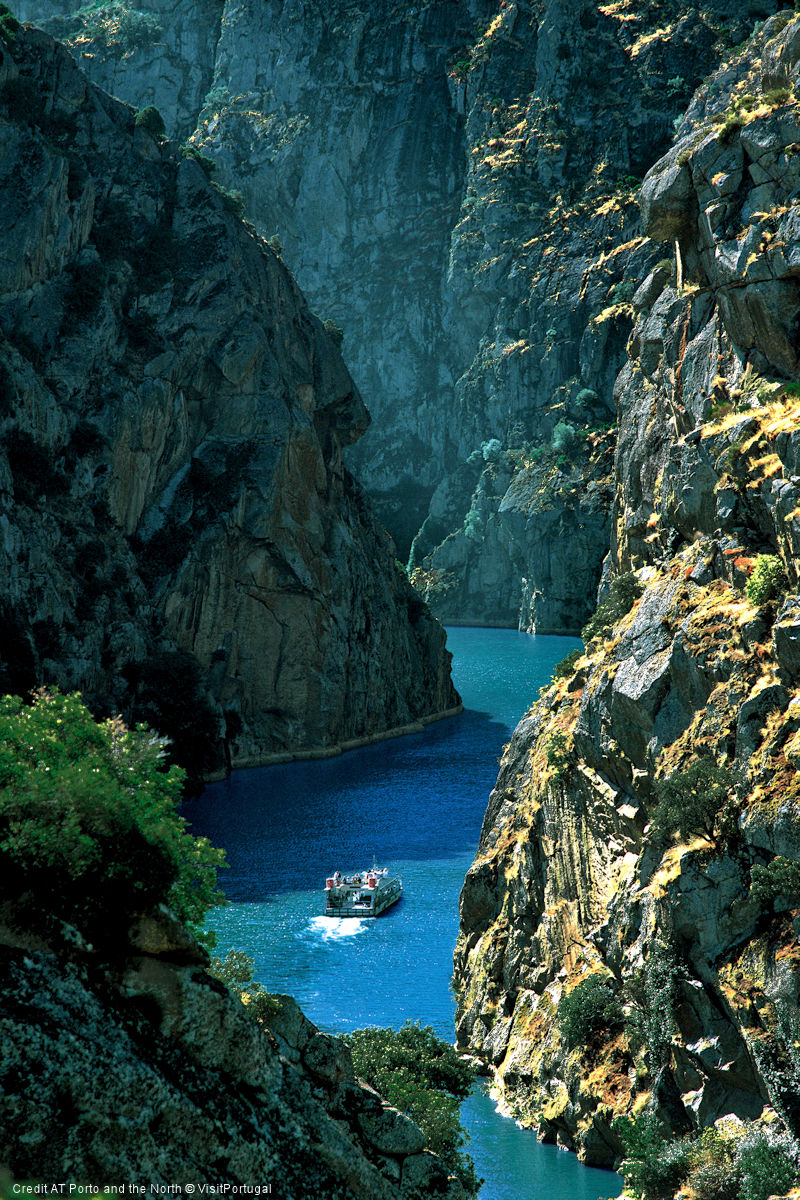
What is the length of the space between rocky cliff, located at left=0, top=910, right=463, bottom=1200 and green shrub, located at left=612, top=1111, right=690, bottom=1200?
489 inches

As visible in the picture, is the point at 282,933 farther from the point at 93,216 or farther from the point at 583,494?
the point at 583,494

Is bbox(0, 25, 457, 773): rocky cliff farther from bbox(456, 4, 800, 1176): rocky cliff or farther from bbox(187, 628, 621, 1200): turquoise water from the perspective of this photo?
bbox(456, 4, 800, 1176): rocky cliff

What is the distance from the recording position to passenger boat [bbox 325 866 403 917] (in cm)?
6562

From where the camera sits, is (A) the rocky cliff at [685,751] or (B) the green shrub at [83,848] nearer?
(B) the green shrub at [83,848]

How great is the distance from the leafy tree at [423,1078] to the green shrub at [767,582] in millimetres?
17304

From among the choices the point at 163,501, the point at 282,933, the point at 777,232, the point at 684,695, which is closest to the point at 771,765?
the point at 684,695

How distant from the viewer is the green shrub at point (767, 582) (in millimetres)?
31891

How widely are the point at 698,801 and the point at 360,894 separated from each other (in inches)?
1560

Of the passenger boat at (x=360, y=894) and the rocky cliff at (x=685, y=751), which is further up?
the rocky cliff at (x=685, y=751)

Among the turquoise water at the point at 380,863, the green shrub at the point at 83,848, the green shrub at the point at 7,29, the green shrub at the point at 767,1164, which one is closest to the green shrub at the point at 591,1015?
the turquoise water at the point at 380,863

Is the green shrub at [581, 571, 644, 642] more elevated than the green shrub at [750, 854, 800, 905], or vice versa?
the green shrub at [581, 571, 644, 642]

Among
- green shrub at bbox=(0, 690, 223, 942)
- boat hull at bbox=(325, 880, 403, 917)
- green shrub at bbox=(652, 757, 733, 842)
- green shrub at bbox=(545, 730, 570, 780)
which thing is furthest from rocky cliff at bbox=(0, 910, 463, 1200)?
boat hull at bbox=(325, 880, 403, 917)

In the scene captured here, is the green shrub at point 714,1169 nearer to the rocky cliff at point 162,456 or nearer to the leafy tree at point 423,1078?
the leafy tree at point 423,1078

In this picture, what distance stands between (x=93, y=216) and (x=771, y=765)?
98.5 m
